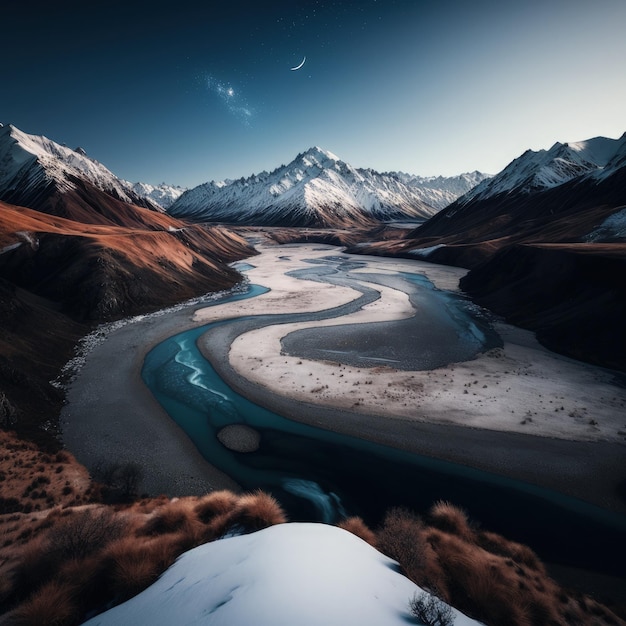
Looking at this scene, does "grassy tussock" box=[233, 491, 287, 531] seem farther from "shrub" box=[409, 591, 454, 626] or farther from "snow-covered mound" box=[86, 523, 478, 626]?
"shrub" box=[409, 591, 454, 626]

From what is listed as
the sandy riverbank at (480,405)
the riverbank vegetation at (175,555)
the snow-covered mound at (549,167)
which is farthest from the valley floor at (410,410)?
the snow-covered mound at (549,167)

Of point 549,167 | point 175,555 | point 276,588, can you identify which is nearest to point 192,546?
point 175,555

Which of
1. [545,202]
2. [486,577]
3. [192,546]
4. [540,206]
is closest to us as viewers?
[486,577]

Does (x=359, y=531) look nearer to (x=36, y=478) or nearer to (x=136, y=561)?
(x=136, y=561)

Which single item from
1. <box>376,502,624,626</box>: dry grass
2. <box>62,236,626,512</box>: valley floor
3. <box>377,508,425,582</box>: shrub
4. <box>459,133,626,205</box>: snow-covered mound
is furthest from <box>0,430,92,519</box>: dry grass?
<box>459,133,626,205</box>: snow-covered mound

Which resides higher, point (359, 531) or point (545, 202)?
point (545, 202)

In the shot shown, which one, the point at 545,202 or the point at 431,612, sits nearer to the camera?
the point at 431,612

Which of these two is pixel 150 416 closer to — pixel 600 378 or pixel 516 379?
pixel 516 379
